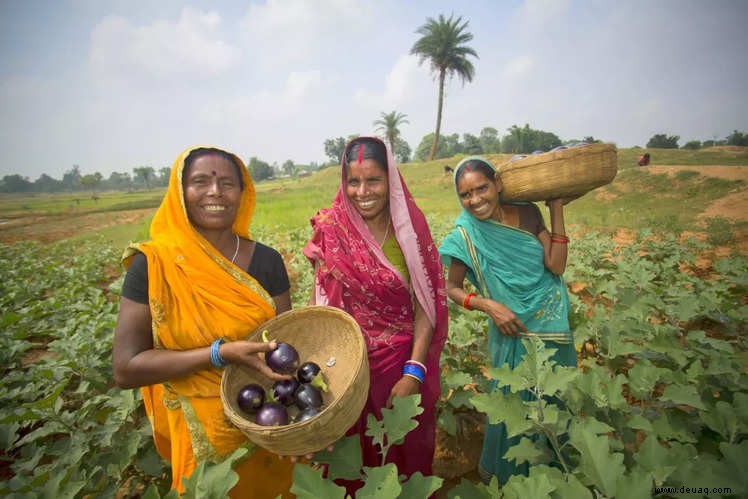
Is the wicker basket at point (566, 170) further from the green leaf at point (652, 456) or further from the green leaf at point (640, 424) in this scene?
the green leaf at point (652, 456)

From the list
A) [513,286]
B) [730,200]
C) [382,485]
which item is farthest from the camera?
[730,200]

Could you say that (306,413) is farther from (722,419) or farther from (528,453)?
(722,419)

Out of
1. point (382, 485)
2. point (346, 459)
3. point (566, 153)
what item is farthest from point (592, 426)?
point (566, 153)

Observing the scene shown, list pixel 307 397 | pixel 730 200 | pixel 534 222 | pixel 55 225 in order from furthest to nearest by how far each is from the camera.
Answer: pixel 55 225 → pixel 730 200 → pixel 534 222 → pixel 307 397

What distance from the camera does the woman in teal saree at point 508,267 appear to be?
231 cm

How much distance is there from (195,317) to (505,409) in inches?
55.3

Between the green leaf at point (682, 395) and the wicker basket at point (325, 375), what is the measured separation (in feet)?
3.82

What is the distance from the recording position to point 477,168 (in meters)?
2.27

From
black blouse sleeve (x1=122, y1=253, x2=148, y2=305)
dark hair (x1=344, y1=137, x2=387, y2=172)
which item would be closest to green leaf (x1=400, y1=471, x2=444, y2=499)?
black blouse sleeve (x1=122, y1=253, x2=148, y2=305)

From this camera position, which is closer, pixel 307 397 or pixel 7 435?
pixel 307 397

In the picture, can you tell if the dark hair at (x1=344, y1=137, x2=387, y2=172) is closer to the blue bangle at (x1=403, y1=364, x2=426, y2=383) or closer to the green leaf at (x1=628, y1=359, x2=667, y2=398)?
the blue bangle at (x1=403, y1=364, x2=426, y2=383)

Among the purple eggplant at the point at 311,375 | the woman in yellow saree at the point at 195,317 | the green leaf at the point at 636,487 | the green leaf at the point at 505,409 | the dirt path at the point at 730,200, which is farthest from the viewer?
the dirt path at the point at 730,200

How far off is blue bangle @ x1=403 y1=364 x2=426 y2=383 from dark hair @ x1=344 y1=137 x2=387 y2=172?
3.78ft

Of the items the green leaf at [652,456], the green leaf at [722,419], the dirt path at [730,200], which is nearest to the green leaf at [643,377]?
the green leaf at [722,419]
